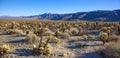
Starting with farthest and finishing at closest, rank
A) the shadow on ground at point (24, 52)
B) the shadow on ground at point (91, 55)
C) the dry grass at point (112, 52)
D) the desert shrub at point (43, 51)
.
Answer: the shadow on ground at point (24, 52) < the desert shrub at point (43, 51) < the shadow on ground at point (91, 55) < the dry grass at point (112, 52)

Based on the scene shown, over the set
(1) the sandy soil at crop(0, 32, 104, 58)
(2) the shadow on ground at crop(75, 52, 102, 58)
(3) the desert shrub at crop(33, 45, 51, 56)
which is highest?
(3) the desert shrub at crop(33, 45, 51, 56)

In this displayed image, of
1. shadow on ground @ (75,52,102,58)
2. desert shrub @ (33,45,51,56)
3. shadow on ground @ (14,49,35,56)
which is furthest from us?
shadow on ground @ (14,49,35,56)

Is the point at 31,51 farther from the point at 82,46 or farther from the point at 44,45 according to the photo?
the point at 82,46

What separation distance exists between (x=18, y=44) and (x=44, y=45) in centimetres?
276

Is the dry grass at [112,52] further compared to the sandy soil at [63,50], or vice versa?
the sandy soil at [63,50]

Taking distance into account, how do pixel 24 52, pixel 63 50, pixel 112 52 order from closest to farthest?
pixel 112 52, pixel 24 52, pixel 63 50

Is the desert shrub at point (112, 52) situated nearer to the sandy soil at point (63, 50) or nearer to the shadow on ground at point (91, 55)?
the shadow on ground at point (91, 55)

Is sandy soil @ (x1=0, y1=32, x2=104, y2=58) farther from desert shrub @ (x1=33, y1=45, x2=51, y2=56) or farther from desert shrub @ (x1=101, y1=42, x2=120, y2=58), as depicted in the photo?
desert shrub @ (x1=101, y1=42, x2=120, y2=58)

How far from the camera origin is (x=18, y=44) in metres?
17.6

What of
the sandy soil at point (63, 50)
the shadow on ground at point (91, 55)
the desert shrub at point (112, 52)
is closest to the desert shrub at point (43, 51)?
the sandy soil at point (63, 50)

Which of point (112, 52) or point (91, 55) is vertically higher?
point (112, 52)

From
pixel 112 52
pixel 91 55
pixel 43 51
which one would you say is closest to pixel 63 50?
pixel 43 51

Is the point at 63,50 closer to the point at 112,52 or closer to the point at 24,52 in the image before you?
the point at 24,52

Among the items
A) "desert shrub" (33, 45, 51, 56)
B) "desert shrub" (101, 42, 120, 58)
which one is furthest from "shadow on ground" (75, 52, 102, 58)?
"desert shrub" (33, 45, 51, 56)
